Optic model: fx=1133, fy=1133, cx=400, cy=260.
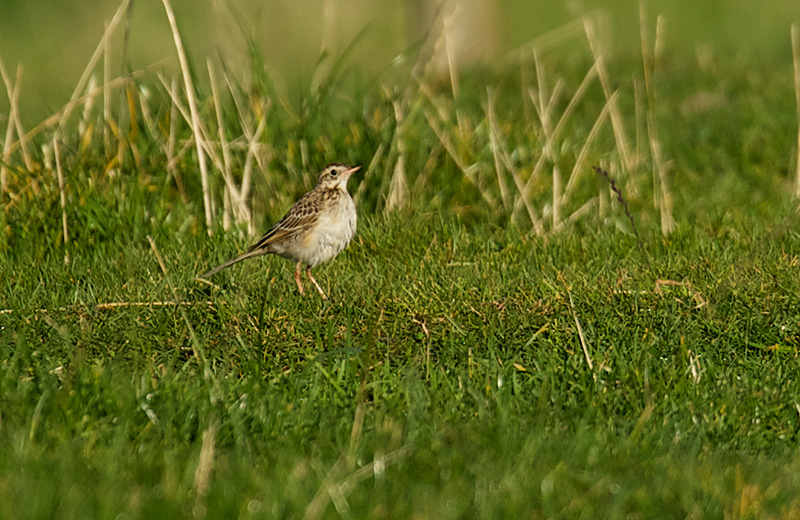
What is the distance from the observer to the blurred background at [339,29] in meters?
15.9

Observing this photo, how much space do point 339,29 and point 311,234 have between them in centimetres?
1483

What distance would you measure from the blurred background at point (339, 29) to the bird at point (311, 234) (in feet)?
29.5

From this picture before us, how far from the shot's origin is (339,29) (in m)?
20.4

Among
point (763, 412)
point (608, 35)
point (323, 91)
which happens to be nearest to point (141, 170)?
point (323, 91)

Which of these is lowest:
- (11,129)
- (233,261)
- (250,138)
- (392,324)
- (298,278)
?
(392,324)

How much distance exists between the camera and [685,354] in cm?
504

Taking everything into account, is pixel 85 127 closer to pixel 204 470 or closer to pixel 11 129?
pixel 11 129

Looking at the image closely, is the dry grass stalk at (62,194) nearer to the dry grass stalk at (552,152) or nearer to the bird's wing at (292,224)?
the bird's wing at (292,224)

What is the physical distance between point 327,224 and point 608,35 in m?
11.8

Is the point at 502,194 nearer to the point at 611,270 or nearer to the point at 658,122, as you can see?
the point at 611,270

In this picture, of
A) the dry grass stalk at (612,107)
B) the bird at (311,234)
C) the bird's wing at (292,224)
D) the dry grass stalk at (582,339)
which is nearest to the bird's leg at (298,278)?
the bird at (311,234)

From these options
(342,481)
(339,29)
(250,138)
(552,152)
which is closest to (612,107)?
(552,152)

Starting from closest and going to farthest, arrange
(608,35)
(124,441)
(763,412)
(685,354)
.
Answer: (124,441) → (763,412) → (685,354) → (608,35)

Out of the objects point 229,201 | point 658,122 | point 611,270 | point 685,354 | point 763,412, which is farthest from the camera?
point 658,122
